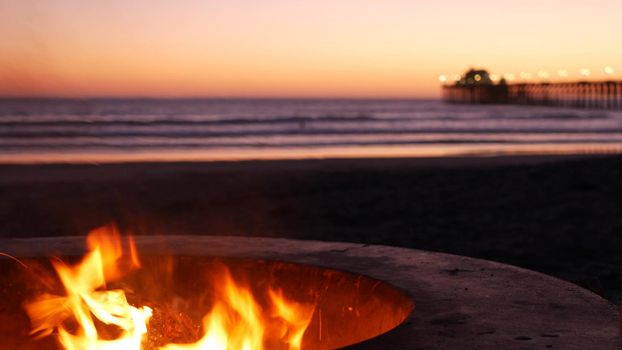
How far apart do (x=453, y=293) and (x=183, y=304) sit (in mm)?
1275

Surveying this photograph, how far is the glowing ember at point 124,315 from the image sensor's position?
2895mm

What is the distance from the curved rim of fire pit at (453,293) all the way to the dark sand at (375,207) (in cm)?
295

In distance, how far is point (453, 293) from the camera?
2.67 metres

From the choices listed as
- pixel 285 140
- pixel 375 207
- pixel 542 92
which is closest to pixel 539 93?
pixel 542 92

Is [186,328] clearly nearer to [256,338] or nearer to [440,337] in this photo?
[256,338]

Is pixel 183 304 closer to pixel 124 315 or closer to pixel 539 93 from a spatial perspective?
pixel 124 315

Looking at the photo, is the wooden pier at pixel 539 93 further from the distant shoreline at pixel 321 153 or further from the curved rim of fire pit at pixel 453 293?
the curved rim of fire pit at pixel 453 293

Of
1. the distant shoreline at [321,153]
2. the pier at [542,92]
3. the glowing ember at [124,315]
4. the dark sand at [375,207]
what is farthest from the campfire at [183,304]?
the pier at [542,92]

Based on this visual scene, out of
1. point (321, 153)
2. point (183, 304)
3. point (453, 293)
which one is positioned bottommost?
point (321, 153)

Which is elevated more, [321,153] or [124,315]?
[124,315]

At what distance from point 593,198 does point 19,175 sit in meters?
10.9

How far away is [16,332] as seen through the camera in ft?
10.6

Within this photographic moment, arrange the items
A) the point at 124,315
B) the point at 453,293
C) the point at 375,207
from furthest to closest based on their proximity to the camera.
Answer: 1. the point at 375,207
2. the point at 124,315
3. the point at 453,293

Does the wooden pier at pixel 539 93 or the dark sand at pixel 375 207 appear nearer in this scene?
the dark sand at pixel 375 207
